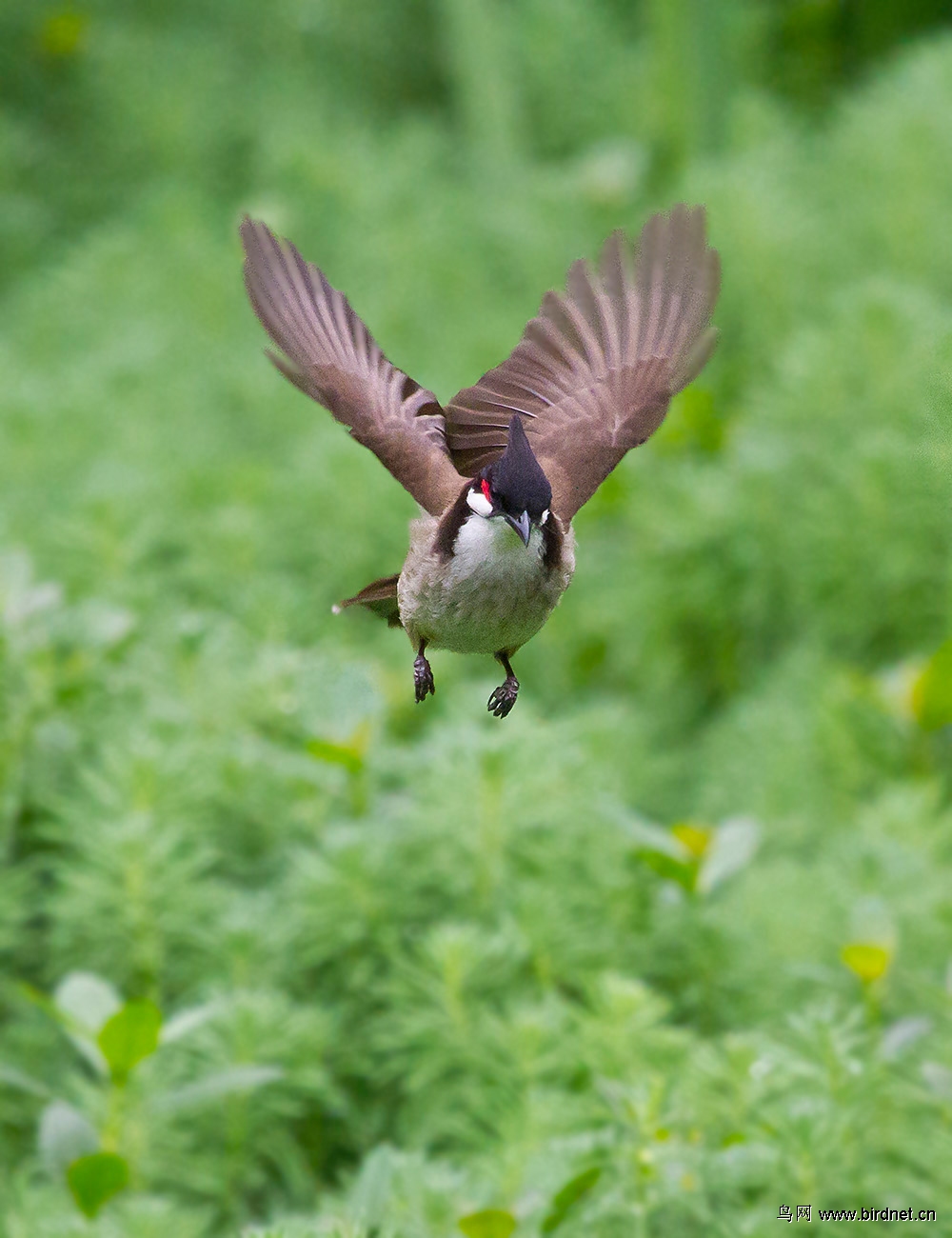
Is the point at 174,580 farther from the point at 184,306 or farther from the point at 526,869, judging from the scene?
the point at 184,306

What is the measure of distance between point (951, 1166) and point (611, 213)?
2.16m

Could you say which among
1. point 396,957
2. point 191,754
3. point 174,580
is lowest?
point 396,957

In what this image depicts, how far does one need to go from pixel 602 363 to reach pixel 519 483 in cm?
28

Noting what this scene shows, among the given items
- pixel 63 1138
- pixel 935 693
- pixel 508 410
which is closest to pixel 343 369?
pixel 508 410

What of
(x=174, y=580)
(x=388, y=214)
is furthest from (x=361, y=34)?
(x=174, y=580)

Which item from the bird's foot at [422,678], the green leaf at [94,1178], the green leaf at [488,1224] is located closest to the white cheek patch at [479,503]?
the bird's foot at [422,678]

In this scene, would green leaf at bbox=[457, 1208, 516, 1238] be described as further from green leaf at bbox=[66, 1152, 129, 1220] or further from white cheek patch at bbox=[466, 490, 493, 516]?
white cheek patch at bbox=[466, 490, 493, 516]

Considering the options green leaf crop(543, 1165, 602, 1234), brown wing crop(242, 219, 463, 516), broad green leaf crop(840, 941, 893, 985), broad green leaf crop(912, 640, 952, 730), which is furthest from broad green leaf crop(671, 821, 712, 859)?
brown wing crop(242, 219, 463, 516)

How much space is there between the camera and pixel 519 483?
73 centimetres

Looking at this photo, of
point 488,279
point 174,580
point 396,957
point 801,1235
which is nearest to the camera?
point 801,1235

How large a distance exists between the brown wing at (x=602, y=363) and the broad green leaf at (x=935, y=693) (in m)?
0.67

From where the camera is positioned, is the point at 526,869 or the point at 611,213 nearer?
the point at 526,869

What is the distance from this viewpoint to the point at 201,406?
2.78 metres

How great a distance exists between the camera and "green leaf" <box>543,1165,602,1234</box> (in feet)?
3.49
